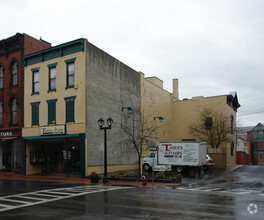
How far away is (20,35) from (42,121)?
9400mm

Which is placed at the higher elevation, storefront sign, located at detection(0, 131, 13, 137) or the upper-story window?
the upper-story window

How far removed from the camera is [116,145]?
30.6 m

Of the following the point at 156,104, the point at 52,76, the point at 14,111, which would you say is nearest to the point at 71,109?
the point at 52,76

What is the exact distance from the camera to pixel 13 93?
3127 centimetres

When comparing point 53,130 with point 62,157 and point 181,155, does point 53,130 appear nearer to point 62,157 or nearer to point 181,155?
point 62,157

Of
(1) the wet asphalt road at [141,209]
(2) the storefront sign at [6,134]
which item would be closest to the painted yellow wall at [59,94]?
(2) the storefront sign at [6,134]

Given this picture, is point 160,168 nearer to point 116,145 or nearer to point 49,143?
point 116,145

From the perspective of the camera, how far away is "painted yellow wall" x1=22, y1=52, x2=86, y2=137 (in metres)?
26.2

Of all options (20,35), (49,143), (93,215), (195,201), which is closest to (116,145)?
(49,143)

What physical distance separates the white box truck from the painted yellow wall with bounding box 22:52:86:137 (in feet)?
25.2

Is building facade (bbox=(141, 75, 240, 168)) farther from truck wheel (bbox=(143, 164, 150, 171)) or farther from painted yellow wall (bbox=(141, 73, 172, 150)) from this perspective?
truck wheel (bbox=(143, 164, 150, 171))

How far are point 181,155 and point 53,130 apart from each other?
39.6ft

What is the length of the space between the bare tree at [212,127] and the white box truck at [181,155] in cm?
1218

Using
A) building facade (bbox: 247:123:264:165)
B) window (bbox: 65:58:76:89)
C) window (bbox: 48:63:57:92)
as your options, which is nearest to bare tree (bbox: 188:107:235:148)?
window (bbox: 65:58:76:89)
